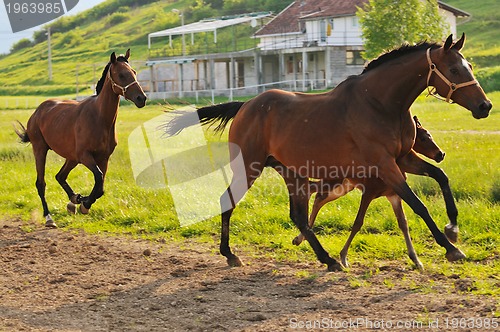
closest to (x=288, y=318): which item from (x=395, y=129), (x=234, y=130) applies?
(x=395, y=129)

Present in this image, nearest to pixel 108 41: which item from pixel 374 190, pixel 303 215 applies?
pixel 303 215

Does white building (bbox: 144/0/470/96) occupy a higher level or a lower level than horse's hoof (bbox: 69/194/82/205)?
lower

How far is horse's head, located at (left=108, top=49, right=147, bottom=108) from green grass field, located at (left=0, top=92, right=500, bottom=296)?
6.25 ft

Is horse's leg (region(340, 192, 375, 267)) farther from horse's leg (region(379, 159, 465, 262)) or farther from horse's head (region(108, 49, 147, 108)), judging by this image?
horse's head (region(108, 49, 147, 108))

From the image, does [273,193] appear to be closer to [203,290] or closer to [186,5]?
[203,290]

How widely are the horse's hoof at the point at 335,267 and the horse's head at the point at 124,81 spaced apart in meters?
3.68

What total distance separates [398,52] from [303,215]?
6.60 ft

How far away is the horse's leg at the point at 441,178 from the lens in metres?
7.30

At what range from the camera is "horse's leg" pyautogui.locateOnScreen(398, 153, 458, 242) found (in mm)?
7305

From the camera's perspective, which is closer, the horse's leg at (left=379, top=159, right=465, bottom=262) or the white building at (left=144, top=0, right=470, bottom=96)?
the horse's leg at (left=379, top=159, right=465, bottom=262)

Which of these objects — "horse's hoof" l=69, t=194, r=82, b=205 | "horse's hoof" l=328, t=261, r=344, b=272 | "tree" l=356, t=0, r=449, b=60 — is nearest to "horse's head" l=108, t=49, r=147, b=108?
"horse's hoof" l=69, t=194, r=82, b=205

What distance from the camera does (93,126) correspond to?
35.0ft

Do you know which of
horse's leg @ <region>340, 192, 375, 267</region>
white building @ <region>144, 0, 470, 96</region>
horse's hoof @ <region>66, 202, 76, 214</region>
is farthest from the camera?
white building @ <region>144, 0, 470, 96</region>

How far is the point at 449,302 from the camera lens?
20.0ft
